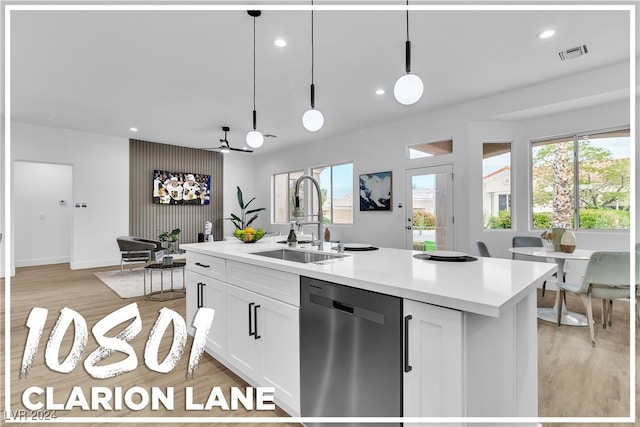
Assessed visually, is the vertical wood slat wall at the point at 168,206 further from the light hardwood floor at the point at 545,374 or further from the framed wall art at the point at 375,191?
the framed wall art at the point at 375,191

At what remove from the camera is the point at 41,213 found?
668 centimetres

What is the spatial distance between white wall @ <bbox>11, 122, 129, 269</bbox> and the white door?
19.4 ft

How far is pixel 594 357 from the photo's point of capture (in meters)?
2.36

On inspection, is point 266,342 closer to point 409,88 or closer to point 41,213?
point 409,88

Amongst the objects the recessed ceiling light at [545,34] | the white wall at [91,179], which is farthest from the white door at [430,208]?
the white wall at [91,179]

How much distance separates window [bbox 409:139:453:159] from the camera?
4.91 meters

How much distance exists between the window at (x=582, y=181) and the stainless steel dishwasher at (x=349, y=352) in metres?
4.44

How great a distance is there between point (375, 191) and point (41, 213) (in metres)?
7.22

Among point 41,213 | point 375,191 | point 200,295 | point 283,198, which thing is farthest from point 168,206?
point 200,295

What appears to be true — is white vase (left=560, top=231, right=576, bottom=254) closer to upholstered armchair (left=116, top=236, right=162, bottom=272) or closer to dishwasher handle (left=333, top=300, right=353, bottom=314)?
dishwasher handle (left=333, top=300, right=353, bottom=314)

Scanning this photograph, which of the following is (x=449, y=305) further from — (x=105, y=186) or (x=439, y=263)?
(x=105, y=186)

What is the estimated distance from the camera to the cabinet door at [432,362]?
1006 millimetres

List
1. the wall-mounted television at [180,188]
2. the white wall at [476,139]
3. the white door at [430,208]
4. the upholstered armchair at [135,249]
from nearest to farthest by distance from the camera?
the white wall at [476,139] → the white door at [430,208] → the upholstered armchair at [135,249] → the wall-mounted television at [180,188]

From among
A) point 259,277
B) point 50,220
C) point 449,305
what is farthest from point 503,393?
point 50,220
